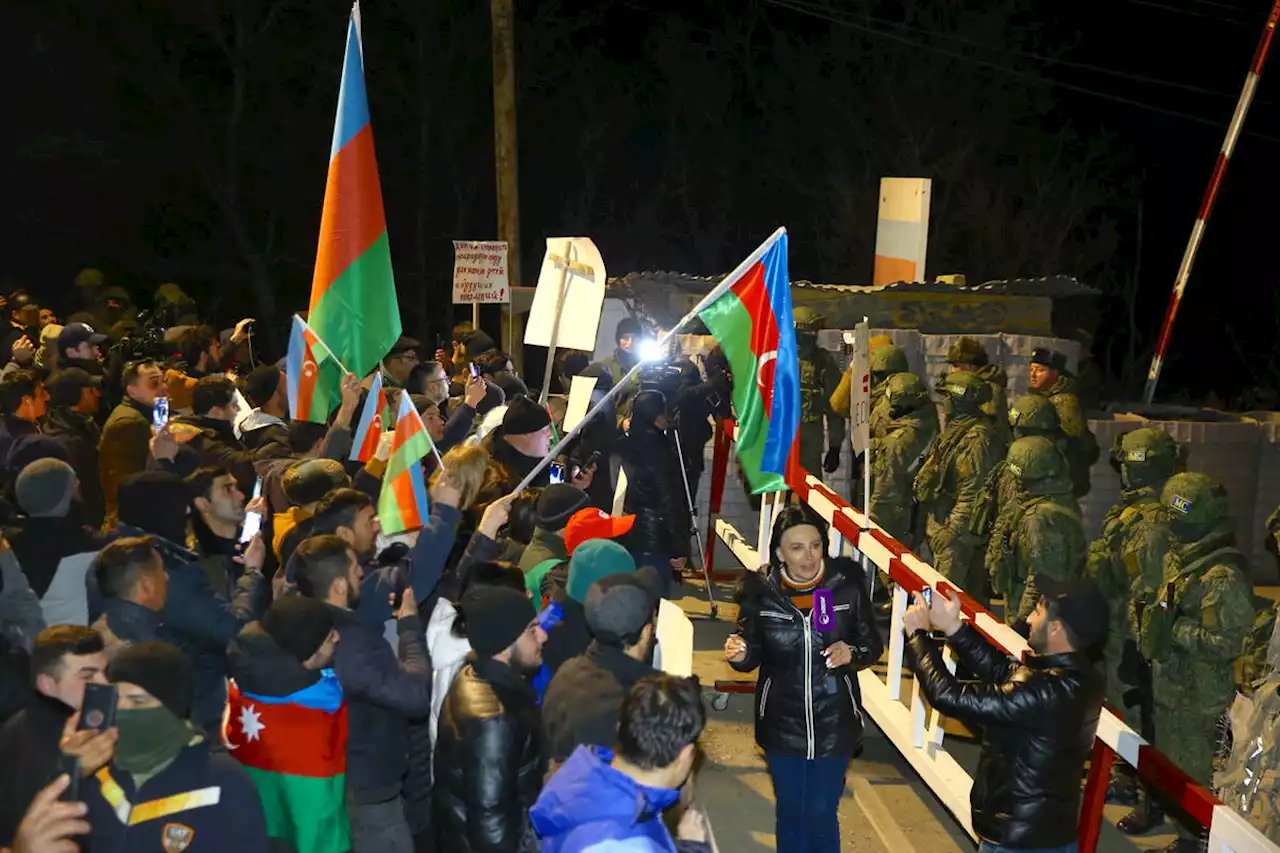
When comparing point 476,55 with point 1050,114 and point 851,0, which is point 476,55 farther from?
point 1050,114

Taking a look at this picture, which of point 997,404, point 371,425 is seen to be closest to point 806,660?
point 371,425

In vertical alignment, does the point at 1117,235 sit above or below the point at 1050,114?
below

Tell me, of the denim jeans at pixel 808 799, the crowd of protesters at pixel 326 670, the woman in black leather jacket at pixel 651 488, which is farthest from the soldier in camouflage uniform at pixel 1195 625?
the woman in black leather jacket at pixel 651 488

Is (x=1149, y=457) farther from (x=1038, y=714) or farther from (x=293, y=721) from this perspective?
(x=293, y=721)

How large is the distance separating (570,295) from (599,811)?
6337mm

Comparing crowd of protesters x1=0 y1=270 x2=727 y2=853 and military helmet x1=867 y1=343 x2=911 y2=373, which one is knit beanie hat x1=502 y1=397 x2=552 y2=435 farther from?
military helmet x1=867 y1=343 x2=911 y2=373

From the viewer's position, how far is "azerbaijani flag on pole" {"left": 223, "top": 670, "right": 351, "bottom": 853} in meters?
4.47

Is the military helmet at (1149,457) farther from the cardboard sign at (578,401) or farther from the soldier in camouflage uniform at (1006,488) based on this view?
the cardboard sign at (578,401)

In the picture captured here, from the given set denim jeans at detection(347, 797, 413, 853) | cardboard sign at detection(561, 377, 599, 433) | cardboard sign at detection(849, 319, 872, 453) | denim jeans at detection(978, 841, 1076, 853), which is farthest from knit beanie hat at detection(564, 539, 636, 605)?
cardboard sign at detection(561, 377, 599, 433)

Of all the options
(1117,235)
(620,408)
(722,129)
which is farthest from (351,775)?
(1117,235)

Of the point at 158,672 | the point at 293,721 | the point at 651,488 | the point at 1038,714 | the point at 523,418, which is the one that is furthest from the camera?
the point at 651,488

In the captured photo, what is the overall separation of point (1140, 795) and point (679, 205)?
25.4m

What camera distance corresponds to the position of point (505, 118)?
1573cm

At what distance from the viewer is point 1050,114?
3219cm
